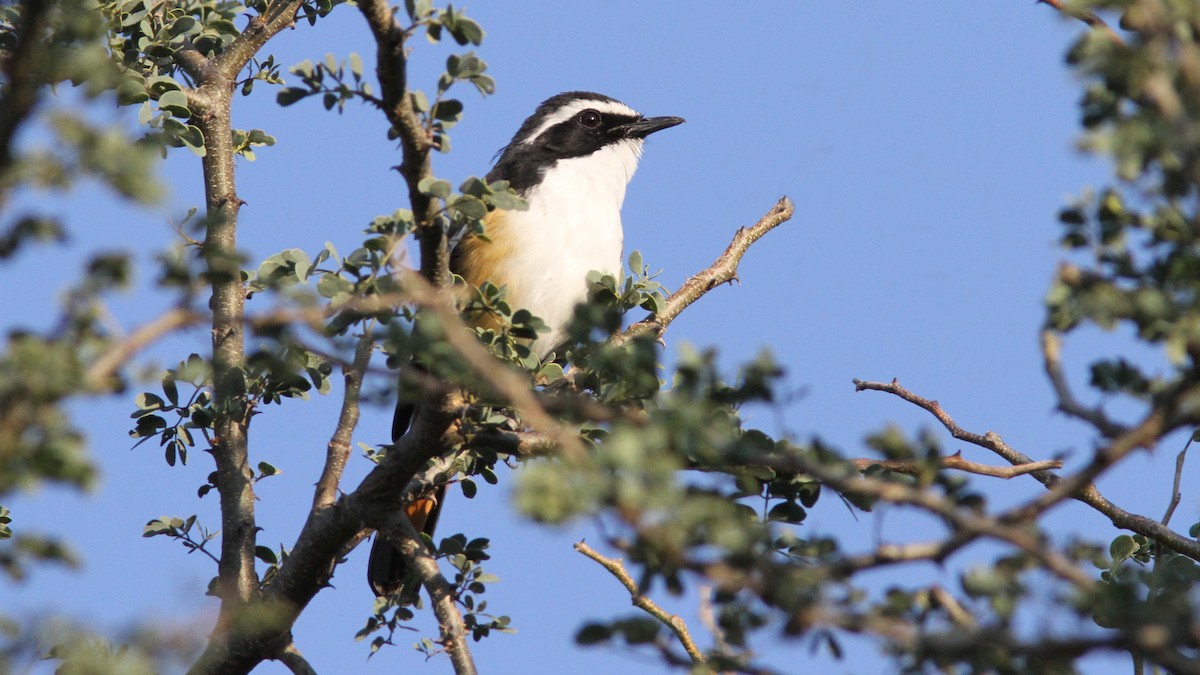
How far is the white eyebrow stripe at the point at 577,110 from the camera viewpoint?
651 cm

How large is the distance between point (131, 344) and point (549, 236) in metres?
3.86

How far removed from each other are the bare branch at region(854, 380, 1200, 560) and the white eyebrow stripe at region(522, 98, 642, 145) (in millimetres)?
3047

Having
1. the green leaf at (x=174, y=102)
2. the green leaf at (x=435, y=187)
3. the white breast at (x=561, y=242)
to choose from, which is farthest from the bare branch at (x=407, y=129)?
the white breast at (x=561, y=242)

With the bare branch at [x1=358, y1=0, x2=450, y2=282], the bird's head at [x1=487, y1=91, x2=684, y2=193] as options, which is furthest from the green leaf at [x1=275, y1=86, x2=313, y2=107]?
the bird's head at [x1=487, y1=91, x2=684, y2=193]

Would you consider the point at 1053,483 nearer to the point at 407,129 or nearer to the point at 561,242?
the point at 407,129

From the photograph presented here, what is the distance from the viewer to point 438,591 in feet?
12.2

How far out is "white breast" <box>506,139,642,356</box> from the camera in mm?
5492

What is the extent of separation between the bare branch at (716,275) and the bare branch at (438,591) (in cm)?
113

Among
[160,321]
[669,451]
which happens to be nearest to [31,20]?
[160,321]

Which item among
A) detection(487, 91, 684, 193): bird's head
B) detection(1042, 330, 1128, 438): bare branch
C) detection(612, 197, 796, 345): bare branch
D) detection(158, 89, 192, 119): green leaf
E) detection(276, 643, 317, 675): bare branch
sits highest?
detection(487, 91, 684, 193): bird's head

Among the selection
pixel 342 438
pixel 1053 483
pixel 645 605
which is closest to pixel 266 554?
pixel 342 438

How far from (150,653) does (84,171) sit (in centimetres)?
65

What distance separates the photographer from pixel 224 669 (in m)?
3.75

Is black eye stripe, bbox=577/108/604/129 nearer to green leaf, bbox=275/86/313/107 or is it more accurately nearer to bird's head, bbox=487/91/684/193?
bird's head, bbox=487/91/684/193
